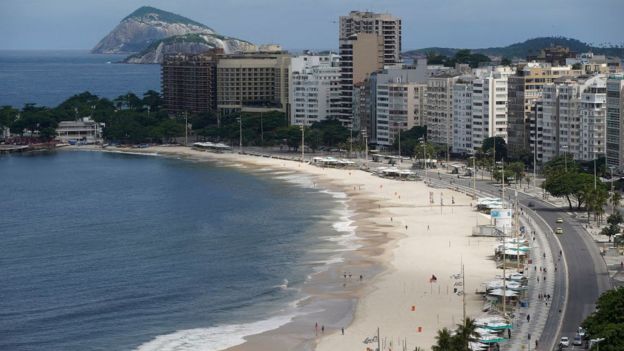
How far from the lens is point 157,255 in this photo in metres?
80.7

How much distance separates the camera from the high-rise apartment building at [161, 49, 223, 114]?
7254 inches

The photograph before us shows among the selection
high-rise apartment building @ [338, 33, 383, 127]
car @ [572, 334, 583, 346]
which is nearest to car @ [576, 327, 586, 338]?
car @ [572, 334, 583, 346]

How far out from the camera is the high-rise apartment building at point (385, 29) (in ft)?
546

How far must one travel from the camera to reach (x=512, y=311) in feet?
202

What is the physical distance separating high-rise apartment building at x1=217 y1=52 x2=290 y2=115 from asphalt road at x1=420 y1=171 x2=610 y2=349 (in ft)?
273

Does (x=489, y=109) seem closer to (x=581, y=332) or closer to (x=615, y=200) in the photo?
(x=615, y=200)

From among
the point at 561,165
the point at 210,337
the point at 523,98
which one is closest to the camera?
the point at 210,337

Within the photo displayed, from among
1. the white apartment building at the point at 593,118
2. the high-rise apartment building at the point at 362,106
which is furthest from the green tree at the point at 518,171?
the high-rise apartment building at the point at 362,106

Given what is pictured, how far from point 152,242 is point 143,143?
78.9 metres

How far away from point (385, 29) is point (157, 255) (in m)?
91.3

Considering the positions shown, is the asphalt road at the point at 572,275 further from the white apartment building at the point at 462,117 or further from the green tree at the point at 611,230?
the white apartment building at the point at 462,117

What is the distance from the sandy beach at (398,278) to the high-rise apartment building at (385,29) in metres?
58.2

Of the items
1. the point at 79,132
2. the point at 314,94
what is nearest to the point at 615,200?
the point at 314,94

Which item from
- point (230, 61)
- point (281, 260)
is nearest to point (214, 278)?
point (281, 260)
